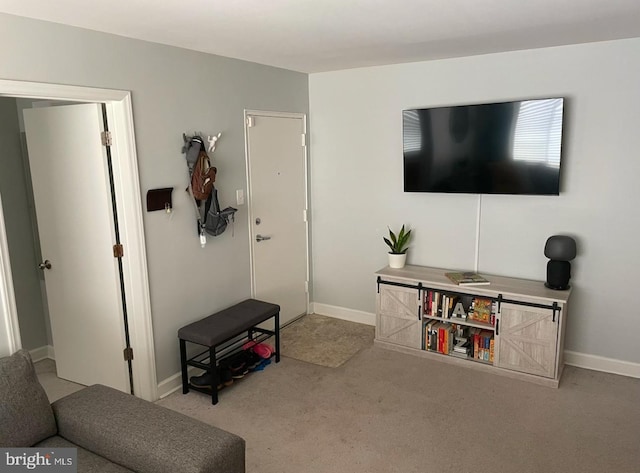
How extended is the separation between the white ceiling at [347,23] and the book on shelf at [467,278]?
1.71 meters

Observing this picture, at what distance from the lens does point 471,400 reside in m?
3.24

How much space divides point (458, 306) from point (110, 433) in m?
2.71

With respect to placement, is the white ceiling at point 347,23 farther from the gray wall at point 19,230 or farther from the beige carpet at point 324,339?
the beige carpet at point 324,339

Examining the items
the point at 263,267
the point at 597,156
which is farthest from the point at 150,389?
the point at 597,156

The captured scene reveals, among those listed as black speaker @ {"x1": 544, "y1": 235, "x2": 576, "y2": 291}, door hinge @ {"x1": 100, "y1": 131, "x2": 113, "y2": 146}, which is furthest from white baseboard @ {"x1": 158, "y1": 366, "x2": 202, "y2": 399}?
black speaker @ {"x1": 544, "y1": 235, "x2": 576, "y2": 291}

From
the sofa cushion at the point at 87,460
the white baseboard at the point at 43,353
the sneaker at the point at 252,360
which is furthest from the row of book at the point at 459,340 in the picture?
the white baseboard at the point at 43,353

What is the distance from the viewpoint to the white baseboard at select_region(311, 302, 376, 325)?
15.2ft

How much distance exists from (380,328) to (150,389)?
6.18ft

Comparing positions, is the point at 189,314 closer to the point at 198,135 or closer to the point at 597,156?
the point at 198,135

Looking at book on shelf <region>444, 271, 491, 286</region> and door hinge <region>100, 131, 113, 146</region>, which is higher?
door hinge <region>100, 131, 113, 146</region>

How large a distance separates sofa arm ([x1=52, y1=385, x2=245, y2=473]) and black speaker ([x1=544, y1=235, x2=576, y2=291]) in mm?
2543

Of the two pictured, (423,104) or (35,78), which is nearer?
(35,78)

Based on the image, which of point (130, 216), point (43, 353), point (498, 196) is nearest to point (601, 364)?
point (498, 196)

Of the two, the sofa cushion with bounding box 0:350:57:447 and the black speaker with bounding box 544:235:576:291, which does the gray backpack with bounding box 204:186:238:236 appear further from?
the black speaker with bounding box 544:235:576:291
